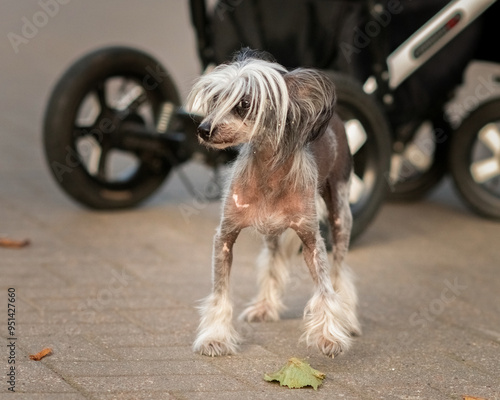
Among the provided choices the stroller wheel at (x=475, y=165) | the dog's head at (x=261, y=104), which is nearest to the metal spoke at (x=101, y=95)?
the stroller wheel at (x=475, y=165)

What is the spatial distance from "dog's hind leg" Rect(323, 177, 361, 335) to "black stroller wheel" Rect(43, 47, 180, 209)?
223 centimetres

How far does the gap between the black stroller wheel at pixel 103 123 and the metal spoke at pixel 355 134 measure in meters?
1.39

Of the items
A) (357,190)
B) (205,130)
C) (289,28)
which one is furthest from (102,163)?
(205,130)

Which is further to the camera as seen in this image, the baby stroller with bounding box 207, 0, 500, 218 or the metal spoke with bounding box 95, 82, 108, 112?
the metal spoke with bounding box 95, 82, 108, 112

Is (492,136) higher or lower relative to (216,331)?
higher

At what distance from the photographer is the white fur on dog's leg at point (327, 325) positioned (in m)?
3.91

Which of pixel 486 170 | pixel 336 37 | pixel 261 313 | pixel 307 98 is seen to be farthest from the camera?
pixel 486 170

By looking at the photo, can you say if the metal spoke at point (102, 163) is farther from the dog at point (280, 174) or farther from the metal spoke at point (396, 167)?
the dog at point (280, 174)

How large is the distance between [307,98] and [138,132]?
9.09 ft

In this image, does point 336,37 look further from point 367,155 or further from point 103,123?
point 103,123

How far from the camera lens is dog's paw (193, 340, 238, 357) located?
158 inches

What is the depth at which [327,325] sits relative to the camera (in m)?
3.92

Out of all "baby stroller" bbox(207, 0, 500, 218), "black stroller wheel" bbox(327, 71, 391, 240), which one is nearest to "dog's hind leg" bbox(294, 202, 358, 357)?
"black stroller wheel" bbox(327, 71, 391, 240)

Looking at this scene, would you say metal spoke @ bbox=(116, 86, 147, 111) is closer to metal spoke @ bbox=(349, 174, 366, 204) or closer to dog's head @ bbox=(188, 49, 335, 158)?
metal spoke @ bbox=(349, 174, 366, 204)
